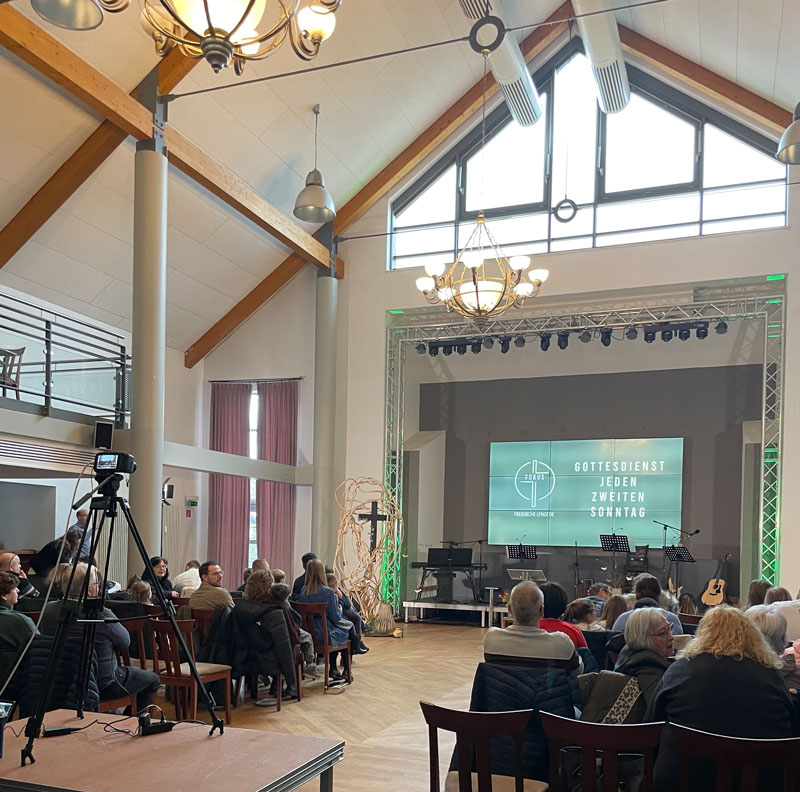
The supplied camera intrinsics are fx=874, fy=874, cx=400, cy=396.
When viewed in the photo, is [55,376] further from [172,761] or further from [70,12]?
[172,761]

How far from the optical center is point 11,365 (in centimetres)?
808

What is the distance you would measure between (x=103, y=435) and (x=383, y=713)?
4061 millimetres

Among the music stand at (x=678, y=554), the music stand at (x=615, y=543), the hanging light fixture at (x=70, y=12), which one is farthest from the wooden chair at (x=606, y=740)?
the music stand at (x=615, y=543)

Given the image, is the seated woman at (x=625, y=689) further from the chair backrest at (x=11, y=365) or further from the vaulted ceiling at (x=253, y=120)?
the vaulted ceiling at (x=253, y=120)

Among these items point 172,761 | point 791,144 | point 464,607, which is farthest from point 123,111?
point 464,607

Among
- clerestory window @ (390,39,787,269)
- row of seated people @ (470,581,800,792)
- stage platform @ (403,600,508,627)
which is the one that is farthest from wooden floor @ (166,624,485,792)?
clerestory window @ (390,39,787,269)

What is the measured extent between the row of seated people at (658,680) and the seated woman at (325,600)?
305 cm

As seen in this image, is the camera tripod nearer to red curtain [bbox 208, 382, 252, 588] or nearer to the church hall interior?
the church hall interior

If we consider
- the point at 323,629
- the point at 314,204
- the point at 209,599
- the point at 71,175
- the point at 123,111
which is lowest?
the point at 323,629

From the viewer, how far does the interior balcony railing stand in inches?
319

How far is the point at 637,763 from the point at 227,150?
353 inches

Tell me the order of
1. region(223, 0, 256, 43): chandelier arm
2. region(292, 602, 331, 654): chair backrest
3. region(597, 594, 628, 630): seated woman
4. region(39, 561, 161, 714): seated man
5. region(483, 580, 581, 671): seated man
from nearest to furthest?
region(223, 0, 256, 43): chandelier arm < region(483, 580, 581, 671): seated man < region(39, 561, 161, 714): seated man < region(597, 594, 628, 630): seated woman < region(292, 602, 331, 654): chair backrest

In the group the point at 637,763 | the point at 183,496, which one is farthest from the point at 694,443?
the point at 637,763

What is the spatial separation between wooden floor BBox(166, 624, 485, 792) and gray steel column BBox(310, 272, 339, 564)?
2.72m
